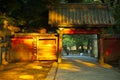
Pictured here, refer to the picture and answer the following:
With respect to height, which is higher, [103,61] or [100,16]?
[100,16]

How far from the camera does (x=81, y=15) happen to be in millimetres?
28000

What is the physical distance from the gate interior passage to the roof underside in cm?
230

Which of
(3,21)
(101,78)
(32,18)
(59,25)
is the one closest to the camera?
(101,78)

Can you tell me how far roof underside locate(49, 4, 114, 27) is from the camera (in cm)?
2698

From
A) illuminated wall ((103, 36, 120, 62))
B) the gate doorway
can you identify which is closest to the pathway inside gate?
illuminated wall ((103, 36, 120, 62))

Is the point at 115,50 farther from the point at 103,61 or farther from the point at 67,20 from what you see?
the point at 67,20

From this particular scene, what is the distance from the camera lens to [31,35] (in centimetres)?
2883

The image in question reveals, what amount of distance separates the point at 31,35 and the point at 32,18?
1403mm

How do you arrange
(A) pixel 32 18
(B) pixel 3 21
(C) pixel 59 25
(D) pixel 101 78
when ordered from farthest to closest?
(A) pixel 32 18, (C) pixel 59 25, (B) pixel 3 21, (D) pixel 101 78

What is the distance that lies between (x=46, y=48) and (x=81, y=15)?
400 centimetres

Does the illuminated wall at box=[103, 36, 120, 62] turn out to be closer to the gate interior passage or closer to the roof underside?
the roof underside

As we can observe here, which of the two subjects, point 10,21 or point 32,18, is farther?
point 32,18

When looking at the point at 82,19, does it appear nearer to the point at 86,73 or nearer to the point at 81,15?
the point at 81,15

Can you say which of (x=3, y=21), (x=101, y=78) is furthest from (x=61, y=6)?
(x=101, y=78)
